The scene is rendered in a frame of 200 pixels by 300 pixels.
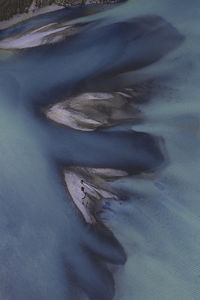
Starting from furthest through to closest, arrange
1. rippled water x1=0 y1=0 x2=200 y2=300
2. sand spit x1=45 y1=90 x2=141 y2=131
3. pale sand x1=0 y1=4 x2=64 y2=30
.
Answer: pale sand x1=0 y1=4 x2=64 y2=30, sand spit x1=45 y1=90 x2=141 y2=131, rippled water x1=0 y1=0 x2=200 y2=300

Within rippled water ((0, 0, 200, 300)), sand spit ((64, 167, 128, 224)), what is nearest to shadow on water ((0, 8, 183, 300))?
rippled water ((0, 0, 200, 300))

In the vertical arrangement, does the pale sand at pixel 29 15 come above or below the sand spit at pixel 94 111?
above

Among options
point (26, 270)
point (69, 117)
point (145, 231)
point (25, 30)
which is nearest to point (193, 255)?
point (145, 231)

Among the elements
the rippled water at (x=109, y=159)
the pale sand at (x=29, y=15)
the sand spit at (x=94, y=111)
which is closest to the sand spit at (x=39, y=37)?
the rippled water at (x=109, y=159)

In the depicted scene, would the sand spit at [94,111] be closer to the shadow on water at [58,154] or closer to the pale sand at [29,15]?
the shadow on water at [58,154]

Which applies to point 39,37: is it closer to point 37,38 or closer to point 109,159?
point 37,38

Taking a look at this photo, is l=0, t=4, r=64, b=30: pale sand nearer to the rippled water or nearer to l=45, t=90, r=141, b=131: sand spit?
the rippled water
